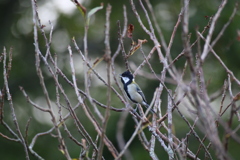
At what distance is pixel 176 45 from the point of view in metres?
9.83

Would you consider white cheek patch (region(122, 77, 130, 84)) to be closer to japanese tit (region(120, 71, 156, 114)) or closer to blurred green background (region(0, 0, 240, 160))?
japanese tit (region(120, 71, 156, 114))

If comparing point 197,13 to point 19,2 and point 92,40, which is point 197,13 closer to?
point 92,40

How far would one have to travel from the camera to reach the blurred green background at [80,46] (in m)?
9.58

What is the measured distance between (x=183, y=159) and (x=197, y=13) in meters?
8.35

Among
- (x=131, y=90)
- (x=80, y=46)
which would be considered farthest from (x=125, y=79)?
(x=80, y=46)

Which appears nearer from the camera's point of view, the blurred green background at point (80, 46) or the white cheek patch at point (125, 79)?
the white cheek patch at point (125, 79)

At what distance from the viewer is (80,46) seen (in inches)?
399

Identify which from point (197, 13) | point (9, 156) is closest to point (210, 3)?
point (197, 13)

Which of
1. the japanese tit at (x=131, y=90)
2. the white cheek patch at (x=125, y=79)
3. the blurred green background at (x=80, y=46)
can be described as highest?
the blurred green background at (x=80, y=46)

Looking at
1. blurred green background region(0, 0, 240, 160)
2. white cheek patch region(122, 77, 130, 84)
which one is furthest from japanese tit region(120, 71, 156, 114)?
blurred green background region(0, 0, 240, 160)

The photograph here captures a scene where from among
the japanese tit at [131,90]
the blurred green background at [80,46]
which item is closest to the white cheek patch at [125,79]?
the japanese tit at [131,90]

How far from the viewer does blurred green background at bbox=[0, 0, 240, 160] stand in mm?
9578

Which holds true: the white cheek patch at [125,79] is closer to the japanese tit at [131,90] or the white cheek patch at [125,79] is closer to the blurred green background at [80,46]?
the japanese tit at [131,90]

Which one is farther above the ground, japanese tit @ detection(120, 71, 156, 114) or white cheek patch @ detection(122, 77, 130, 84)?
white cheek patch @ detection(122, 77, 130, 84)
